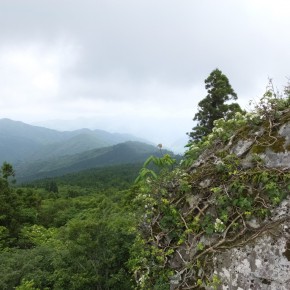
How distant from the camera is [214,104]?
27.4 metres

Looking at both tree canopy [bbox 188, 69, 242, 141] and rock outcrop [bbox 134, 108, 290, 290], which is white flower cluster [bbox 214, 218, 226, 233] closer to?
rock outcrop [bbox 134, 108, 290, 290]

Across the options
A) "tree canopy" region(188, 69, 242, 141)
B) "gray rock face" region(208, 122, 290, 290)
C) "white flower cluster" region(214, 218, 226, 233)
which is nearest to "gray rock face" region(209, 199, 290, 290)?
"gray rock face" region(208, 122, 290, 290)

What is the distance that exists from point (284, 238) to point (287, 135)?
201 centimetres

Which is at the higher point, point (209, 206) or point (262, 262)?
point (209, 206)

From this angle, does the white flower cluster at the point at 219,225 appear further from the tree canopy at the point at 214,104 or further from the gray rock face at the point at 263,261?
the tree canopy at the point at 214,104

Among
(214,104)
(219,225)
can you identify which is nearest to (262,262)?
(219,225)

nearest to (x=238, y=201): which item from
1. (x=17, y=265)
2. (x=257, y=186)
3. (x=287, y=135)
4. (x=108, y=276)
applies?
(x=257, y=186)

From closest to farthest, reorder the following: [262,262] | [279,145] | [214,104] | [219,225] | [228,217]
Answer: [262,262], [219,225], [228,217], [279,145], [214,104]

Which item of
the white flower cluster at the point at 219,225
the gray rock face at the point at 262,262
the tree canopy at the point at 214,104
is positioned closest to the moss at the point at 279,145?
the gray rock face at the point at 262,262

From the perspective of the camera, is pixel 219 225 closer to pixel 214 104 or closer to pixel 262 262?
pixel 262 262

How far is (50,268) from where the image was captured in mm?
10633

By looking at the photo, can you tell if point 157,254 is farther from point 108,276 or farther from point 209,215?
point 108,276

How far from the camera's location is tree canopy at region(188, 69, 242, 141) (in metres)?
26.3

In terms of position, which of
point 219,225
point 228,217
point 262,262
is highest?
point 228,217
